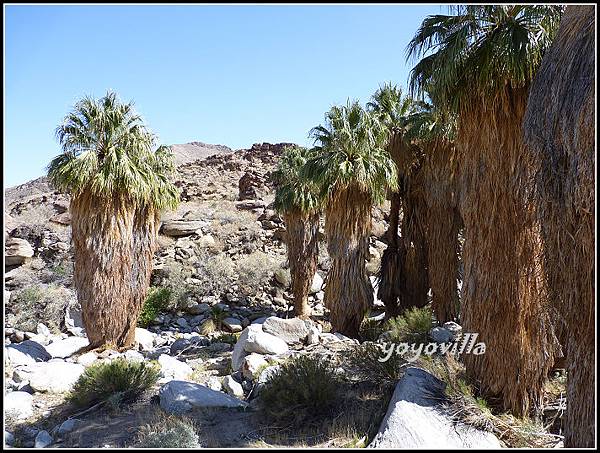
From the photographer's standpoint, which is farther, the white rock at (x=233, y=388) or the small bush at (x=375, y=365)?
the white rock at (x=233, y=388)

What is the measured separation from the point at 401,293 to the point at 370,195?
4163 mm

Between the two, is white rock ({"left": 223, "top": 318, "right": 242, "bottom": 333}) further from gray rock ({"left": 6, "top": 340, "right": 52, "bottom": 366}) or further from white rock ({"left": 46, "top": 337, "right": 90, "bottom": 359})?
gray rock ({"left": 6, "top": 340, "right": 52, "bottom": 366})

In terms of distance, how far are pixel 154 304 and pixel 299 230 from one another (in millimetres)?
7616

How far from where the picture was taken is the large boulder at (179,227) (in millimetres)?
29609

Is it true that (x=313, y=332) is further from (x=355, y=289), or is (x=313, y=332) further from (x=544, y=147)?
(x=544, y=147)

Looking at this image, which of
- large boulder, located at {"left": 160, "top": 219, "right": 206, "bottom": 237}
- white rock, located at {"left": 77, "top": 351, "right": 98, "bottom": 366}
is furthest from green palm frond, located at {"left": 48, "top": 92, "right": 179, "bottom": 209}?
large boulder, located at {"left": 160, "top": 219, "right": 206, "bottom": 237}

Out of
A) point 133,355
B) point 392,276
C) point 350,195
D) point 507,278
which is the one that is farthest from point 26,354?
point 507,278

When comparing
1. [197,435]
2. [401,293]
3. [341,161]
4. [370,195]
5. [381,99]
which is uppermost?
[381,99]

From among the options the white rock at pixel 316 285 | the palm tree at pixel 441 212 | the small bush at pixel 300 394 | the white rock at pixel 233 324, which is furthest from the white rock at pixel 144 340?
the palm tree at pixel 441 212

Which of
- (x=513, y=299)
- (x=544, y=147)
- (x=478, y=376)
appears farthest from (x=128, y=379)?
(x=544, y=147)

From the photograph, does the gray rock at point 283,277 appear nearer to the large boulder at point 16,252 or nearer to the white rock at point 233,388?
the large boulder at point 16,252

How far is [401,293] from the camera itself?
16.7 metres

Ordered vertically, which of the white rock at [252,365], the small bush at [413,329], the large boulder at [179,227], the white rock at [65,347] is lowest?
the white rock at [65,347]

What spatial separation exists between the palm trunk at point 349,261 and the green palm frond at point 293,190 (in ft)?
14.9
